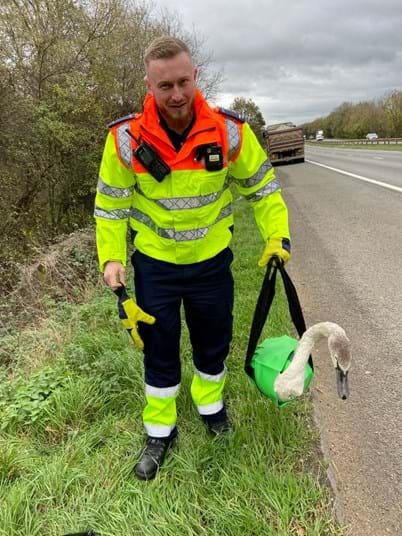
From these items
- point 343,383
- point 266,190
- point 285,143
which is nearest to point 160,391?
point 343,383

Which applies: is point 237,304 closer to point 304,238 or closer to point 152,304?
point 152,304

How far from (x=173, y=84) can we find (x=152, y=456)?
1805 millimetres

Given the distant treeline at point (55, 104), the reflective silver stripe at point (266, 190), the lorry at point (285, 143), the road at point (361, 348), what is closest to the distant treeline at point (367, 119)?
the lorry at point (285, 143)

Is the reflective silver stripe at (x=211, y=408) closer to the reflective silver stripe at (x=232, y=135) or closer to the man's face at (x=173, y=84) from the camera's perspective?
the reflective silver stripe at (x=232, y=135)

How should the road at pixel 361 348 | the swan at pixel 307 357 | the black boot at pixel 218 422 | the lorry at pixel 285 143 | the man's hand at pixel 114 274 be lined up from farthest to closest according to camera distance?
the lorry at pixel 285 143
the black boot at pixel 218 422
the man's hand at pixel 114 274
the road at pixel 361 348
the swan at pixel 307 357

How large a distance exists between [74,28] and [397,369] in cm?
1017

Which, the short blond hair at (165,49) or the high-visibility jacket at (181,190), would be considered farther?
the high-visibility jacket at (181,190)

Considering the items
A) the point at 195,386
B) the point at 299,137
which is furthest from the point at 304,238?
the point at 299,137

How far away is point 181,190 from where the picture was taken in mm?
2002

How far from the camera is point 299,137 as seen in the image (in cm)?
2461

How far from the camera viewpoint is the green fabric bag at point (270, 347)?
85.6 inches

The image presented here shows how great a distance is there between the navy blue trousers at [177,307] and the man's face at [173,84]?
71 cm

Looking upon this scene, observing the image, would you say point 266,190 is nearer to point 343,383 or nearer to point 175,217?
point 175,217

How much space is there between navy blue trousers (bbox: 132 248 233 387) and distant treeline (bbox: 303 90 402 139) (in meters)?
65.7
